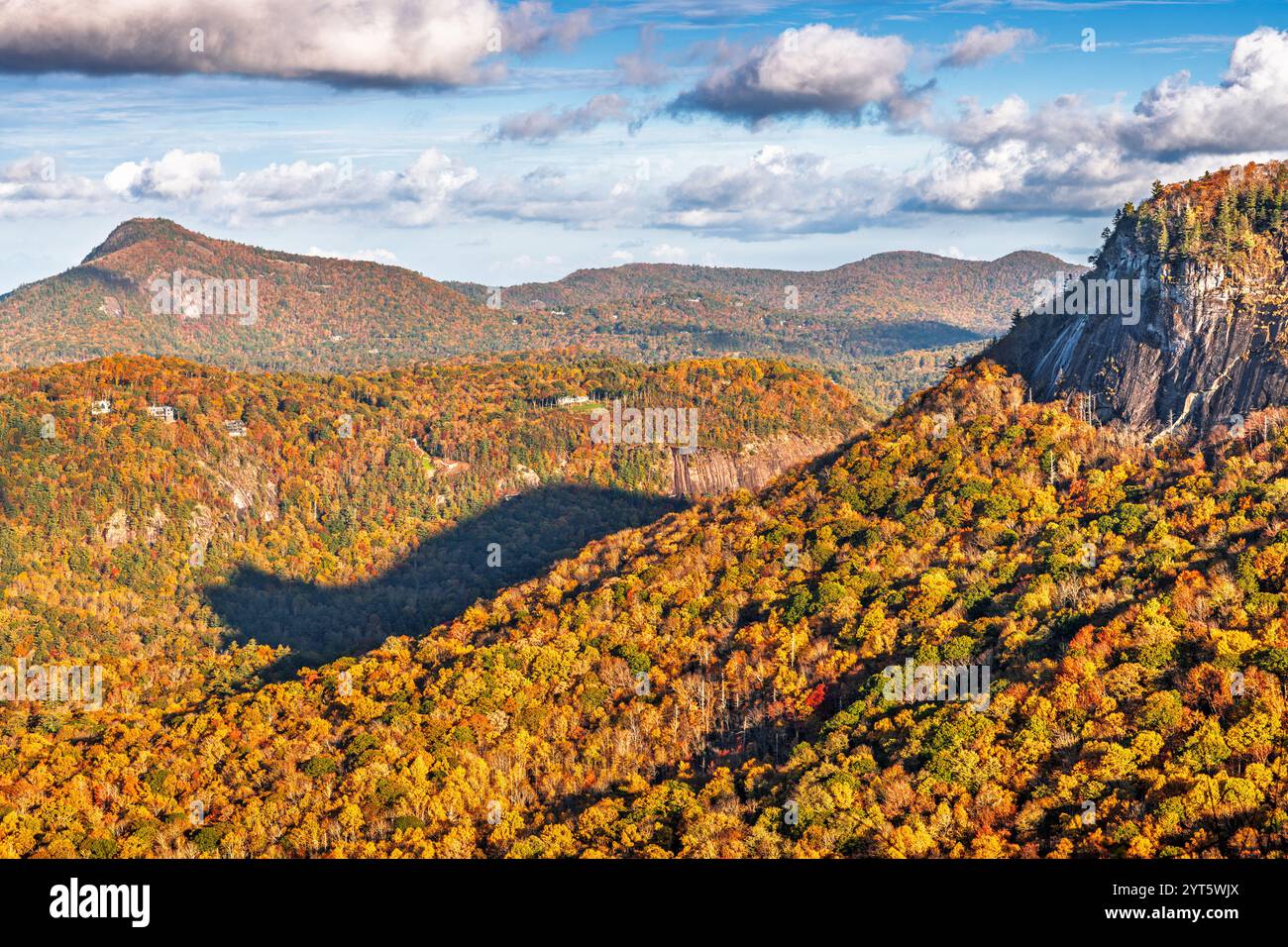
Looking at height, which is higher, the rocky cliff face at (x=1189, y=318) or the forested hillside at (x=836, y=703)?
the rocky cliff face at (x=1189, y=318)

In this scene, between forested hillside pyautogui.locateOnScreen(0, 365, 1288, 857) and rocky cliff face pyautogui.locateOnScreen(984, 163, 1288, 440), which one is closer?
forested hillside pyautogui.locateOnScreen(0, 365, 1288, 857)

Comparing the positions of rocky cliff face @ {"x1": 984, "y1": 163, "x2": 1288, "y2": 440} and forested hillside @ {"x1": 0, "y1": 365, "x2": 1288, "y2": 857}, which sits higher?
rocky cliff face @ {"x1": 984, "y1": 163, "x2": 1288, "y2": 440}

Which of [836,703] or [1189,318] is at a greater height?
[1189,318]

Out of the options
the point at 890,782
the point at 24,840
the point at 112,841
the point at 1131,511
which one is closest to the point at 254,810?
the point at 112,841

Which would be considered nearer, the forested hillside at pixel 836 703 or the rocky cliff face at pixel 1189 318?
the forested hillside at pixel 836 703
